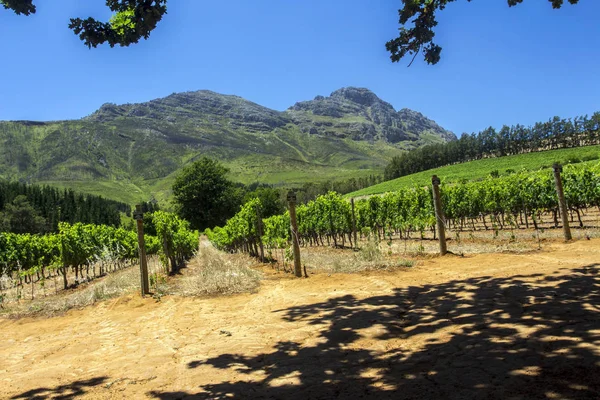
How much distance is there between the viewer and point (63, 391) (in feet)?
12.4

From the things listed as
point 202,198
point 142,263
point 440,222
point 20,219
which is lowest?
point 142,263

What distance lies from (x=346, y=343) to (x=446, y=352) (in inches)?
43.2

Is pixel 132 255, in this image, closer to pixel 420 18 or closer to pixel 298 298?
pixel 298 298

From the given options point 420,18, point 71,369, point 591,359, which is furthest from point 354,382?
point 420,18

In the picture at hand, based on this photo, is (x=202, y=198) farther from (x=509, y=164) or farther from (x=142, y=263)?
(x=509, y=164)

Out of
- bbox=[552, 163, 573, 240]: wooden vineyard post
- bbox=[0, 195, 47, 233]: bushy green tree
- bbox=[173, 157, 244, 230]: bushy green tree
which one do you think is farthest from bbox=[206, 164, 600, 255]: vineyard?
bbox=[0, 195, 47, 233]: bushy green tree

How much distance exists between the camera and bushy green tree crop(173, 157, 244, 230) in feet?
175

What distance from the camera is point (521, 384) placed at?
2.73m

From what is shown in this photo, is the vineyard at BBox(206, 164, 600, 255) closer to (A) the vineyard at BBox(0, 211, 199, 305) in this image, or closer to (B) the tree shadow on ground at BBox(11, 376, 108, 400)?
(A) the vineyard at BBox(0, 211, 199, 305)

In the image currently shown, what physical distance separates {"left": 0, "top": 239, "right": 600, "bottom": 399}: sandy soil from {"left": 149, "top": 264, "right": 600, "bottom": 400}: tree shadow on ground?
1 centimetres

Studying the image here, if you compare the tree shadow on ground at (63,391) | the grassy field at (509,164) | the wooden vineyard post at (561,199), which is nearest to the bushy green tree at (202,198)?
the grassy field at (509,164)

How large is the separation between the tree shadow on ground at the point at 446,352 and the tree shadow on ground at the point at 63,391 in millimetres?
892

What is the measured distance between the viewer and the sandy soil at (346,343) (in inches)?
120

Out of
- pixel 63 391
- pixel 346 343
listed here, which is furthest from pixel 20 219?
pixel 346 343
